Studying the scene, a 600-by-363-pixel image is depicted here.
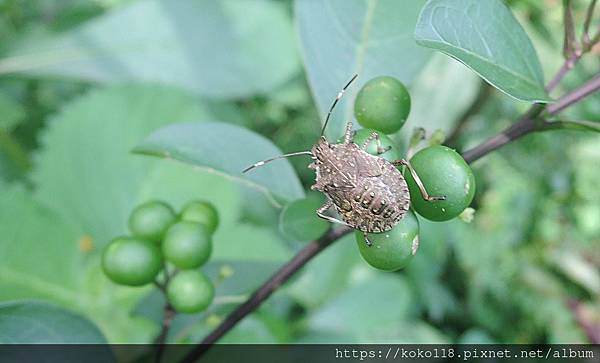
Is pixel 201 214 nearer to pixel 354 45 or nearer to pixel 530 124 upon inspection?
pixel 354 45

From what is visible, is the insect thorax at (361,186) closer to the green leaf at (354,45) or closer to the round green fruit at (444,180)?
the round green fruit at (444,180)

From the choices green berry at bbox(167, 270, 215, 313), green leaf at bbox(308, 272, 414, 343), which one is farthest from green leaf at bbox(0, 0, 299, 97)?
green berry at bbox(167, 270, 215, 313)

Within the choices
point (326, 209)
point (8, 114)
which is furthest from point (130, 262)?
point (8, 114)

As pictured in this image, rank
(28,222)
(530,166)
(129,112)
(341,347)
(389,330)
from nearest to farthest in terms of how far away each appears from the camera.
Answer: (28,222) < (129,112) < (341,347) < (389,330) < (530,166)

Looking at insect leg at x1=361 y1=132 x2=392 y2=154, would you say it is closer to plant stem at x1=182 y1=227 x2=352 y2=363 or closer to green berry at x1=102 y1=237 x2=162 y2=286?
plant stem at x1=182 y1=227 x2=352 y2=363

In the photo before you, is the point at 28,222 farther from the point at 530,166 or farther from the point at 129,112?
the point at 530,166

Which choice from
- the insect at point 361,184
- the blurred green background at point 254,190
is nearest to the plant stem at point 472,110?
the blurred green background at point 254,190

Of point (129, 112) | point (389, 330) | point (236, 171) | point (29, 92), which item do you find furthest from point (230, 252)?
point (29, 92)
